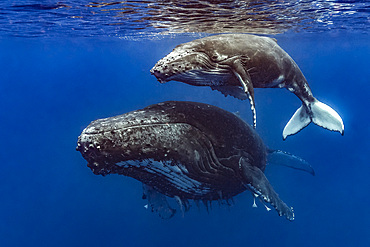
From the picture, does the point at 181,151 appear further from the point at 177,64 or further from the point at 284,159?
the point at 284,159

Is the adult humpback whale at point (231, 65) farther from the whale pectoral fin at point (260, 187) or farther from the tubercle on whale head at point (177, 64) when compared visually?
the whale pectoral fin at point (260, 187)

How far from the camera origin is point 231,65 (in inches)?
216

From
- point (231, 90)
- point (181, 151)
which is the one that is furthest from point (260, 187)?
point (231, 90)

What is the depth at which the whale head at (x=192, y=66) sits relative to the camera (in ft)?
Result: 16.6

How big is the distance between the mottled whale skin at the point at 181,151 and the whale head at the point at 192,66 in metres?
0.86

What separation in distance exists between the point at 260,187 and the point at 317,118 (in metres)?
2.58

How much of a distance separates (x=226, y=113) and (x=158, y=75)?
2340 mm

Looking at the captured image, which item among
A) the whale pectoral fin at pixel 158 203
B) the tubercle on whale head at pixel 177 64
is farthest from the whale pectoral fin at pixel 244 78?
the whale pectoral fin at pixel 158 203

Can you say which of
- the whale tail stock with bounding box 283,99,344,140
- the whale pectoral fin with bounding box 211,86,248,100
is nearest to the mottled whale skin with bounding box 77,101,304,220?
the whale pectoral fin with bounding box 211,86,248,100

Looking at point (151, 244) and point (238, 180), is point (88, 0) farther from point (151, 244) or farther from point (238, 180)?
point (151, 244)

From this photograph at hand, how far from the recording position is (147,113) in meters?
5.71

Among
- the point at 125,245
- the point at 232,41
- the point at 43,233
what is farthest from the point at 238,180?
the point at 43,233

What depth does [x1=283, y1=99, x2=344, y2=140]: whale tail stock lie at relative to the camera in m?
6.94

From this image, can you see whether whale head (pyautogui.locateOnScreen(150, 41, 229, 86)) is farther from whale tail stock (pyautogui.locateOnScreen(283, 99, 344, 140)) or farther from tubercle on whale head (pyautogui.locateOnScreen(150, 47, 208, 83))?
whale tail stock (pyautogui.locateOnScreen(283, 99, 344, 140))
